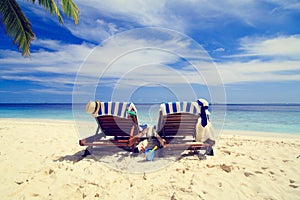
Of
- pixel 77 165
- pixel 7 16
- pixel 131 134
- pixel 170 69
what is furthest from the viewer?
pixel 170 69

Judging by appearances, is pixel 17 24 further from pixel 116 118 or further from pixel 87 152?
pixel 87 152

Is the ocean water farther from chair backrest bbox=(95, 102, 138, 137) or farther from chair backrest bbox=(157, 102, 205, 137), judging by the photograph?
chair backrest bbox=(95, 102, 138, 137)

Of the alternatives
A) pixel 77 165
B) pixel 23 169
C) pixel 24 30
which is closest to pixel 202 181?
pixel 77 165

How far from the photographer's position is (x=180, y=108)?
15.3ft

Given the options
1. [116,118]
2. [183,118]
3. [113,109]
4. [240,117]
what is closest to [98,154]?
[116,118]

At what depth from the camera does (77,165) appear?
3949 millimetres

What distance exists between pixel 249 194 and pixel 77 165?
→ 10.3 feet

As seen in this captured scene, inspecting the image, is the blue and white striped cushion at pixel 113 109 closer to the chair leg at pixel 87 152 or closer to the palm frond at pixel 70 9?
the chair leg at pixel 87 152

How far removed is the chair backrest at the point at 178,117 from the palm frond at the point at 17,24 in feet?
15.1

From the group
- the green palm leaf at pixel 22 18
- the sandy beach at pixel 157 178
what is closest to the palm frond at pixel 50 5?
the green palm leaf at pixel 22 18

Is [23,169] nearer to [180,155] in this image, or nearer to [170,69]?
[180,155]

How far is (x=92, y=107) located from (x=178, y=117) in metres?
2.10

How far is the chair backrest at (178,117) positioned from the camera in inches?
183

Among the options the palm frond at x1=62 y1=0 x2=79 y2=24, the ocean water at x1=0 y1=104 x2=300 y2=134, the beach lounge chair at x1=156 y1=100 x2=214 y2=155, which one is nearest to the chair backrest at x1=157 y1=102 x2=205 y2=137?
the beach lounge chair at x1=156 y1=100 x2=214 y2=155
